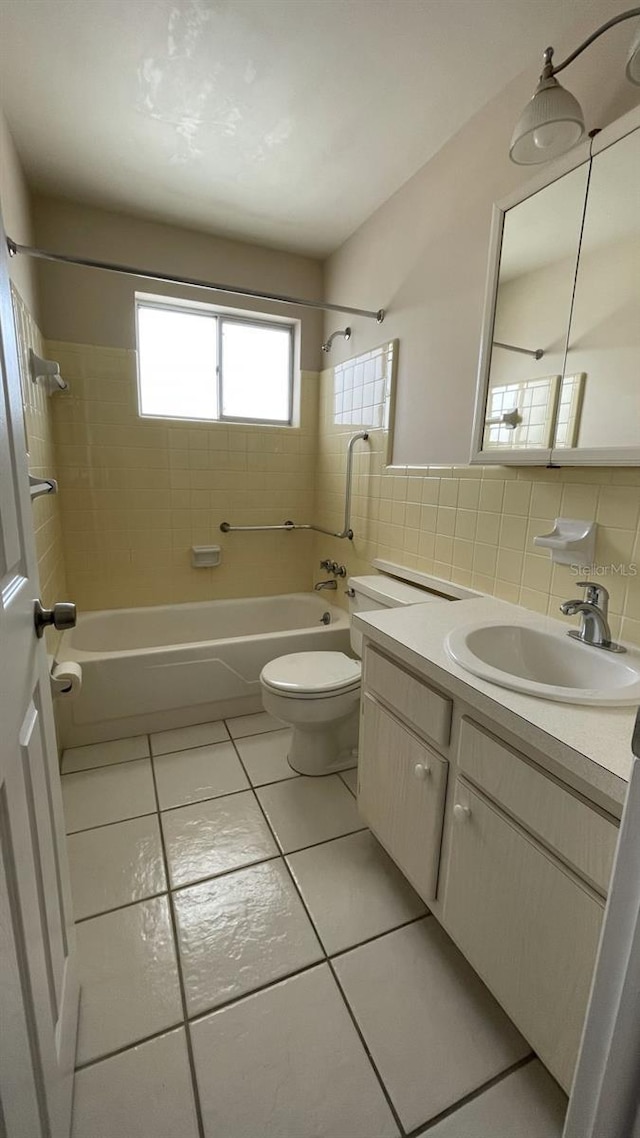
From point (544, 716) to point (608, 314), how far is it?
3.34ft

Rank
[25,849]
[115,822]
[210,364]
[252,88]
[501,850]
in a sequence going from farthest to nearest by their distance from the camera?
[210,364] → [115,822] → [252,88] → [501,850] → [25,849]

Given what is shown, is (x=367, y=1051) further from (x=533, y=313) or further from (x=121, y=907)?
(x=533, y=313)

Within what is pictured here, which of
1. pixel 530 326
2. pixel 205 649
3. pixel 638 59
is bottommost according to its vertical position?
pixel 205 649

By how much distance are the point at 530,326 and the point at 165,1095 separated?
2052 mm

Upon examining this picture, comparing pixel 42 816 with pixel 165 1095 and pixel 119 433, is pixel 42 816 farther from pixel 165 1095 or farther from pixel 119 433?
pixel 119 433

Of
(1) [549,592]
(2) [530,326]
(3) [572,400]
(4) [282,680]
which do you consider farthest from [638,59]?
(4) [282,680]

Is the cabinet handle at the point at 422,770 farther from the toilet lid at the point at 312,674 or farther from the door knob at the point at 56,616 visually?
the door knob at the point at 56,616

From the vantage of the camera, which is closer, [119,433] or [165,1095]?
[165,1095]

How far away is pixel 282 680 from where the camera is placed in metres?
1.70

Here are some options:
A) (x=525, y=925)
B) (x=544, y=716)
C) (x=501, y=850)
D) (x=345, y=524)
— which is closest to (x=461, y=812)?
(x=501, y=850)

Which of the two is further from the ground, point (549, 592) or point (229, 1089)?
point (549, 592)

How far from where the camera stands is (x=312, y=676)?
1741mm

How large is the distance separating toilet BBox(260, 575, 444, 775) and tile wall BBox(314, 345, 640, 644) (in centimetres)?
21

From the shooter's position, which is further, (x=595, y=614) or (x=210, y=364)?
(x=210, y=364)
